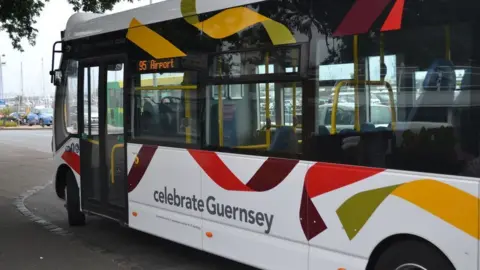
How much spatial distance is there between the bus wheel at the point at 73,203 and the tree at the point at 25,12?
18.6 feet

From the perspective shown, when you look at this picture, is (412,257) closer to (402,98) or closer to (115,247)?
(402,98)

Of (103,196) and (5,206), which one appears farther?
(5,206)

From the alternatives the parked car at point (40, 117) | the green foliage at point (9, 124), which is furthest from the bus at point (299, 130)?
the green foliage at point (9, 124)

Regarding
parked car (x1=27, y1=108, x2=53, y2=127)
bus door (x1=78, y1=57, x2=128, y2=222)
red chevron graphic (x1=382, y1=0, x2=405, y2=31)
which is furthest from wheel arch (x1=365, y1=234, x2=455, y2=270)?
parked car (x1=27, y1=108, x2=53, y2=127)

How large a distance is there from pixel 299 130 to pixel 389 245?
1.17 metres

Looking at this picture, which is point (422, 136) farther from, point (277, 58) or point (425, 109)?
point (277, 58)

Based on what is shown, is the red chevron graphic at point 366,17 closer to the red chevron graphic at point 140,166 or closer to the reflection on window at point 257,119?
the reflection on window at point 257,119

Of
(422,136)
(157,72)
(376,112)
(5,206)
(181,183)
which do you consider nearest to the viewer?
(422,136)

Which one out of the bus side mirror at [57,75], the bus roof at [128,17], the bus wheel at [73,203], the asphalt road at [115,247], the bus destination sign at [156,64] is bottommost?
the asphalt road at [115,247]

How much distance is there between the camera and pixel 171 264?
6.00m

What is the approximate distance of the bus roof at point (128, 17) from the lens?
5.19 meters

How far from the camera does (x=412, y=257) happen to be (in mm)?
3617

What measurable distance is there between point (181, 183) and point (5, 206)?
5493 millimetres

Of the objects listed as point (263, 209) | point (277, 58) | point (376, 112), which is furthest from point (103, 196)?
point (376, 112)
